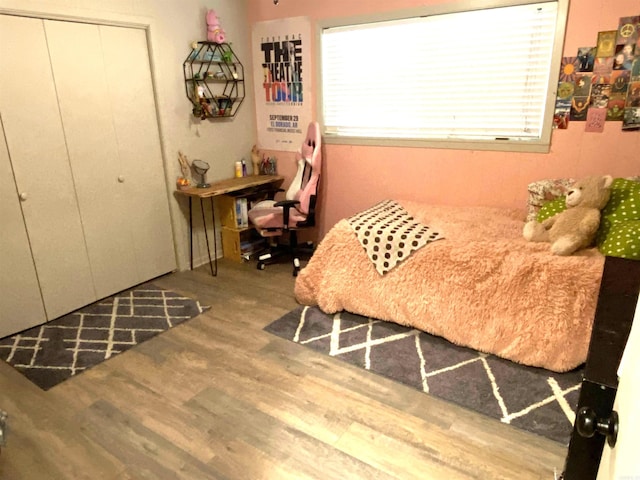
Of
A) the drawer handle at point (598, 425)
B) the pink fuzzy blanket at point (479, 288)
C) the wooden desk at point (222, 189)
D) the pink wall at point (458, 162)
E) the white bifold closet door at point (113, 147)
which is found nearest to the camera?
the drawer handle at point (598, 425)

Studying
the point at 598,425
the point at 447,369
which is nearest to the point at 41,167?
the point at 447,369

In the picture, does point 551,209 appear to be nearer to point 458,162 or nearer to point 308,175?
point 458,162

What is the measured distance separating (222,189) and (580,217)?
8.75 ft

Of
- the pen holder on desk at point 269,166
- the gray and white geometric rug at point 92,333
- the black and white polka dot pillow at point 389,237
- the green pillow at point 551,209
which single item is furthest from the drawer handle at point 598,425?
the pen holder on desk at point 269,166

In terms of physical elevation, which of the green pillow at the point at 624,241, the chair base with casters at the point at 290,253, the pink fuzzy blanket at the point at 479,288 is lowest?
the chair base with casters at the point at 290,253

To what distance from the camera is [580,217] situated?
2.49m

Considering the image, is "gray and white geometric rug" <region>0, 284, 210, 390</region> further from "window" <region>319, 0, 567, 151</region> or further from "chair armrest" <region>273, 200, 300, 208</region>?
"window" <region>319, 0, 567, 151</region>

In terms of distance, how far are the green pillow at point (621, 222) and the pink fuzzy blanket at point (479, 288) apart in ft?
0.34

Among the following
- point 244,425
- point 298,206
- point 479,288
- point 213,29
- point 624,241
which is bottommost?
point 244,425

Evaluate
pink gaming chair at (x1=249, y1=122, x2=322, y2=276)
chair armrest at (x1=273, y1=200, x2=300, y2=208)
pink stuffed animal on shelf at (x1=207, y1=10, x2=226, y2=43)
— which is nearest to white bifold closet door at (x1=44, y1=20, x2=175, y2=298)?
pink stuffed animal on shelf at (x1=207, y1=10, x2=226, y2=43)

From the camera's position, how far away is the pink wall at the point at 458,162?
2.83m

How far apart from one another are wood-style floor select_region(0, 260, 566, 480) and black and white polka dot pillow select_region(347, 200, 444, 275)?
0.75m

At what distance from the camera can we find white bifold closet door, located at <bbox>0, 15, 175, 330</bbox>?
2.81m

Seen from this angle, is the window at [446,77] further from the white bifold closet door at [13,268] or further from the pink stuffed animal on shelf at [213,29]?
the white bifold closet door at [13,268]
